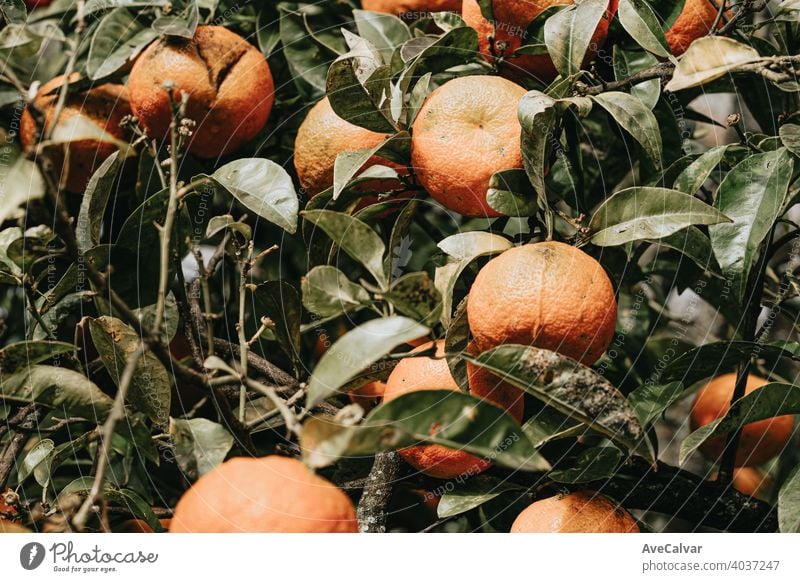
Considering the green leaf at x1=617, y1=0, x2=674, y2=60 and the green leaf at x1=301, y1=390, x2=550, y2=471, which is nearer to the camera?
the green leaf at x1=301, y1=390, x2=550, y2=471

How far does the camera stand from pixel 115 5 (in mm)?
1009

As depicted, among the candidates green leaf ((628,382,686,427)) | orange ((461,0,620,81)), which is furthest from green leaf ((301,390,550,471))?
orange ((461,0,620,81))

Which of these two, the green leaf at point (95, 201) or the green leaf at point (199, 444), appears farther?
the green leaf at point (95, 201)

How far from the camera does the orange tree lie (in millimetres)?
666

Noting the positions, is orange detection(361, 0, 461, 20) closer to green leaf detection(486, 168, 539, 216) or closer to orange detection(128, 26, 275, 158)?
orange detection(128, 26, 275, 158)

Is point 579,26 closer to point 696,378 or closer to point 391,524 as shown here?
point 696,378

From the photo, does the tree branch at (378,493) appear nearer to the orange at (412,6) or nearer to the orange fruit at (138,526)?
the orange fruit at (138,526)

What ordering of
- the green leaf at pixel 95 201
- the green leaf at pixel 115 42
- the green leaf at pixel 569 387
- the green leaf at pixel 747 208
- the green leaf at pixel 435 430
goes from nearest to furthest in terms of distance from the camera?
the green leaf at pixel 435 430
the green leaf at pixel 569 387
the green leaf at pixel 747 208
the green leaf at pixel 95 201
the green leaf at pixel 115 42

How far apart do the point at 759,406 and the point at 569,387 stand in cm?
24

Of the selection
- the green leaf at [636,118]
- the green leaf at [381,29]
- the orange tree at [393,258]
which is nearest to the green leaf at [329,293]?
the orange tree at [393,258]

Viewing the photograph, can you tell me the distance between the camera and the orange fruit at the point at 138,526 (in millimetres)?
834
